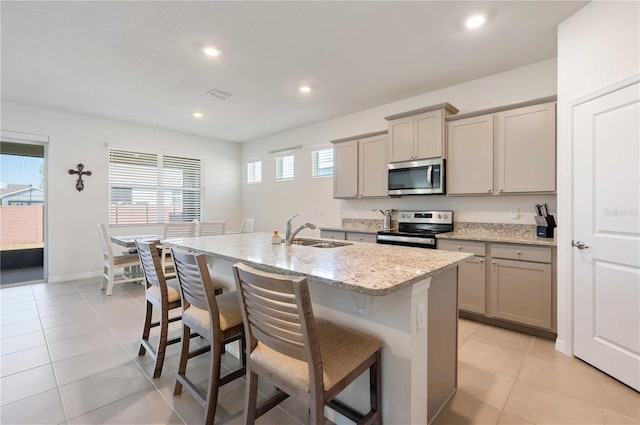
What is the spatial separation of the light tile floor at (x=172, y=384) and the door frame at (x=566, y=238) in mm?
200

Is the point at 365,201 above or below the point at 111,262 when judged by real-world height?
above

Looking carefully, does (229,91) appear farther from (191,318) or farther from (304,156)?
(191,318)

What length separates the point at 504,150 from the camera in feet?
10.1

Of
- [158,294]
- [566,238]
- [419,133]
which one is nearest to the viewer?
[158,294]

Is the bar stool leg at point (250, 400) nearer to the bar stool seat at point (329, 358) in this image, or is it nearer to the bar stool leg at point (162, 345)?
the bar stool seat at point (329, 358)

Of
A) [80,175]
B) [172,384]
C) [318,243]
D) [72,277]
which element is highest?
[80,175]

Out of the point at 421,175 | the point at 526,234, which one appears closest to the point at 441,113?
the point at 421,175

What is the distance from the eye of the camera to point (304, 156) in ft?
→ 18.3

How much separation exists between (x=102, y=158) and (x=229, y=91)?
9.64 ft

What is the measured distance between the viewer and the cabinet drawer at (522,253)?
265 centimetres

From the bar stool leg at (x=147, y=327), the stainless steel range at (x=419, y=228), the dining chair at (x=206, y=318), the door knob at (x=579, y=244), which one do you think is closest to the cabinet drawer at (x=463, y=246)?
the stainless steel range at (x=419, y=228)

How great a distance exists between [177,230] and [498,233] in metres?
4.25

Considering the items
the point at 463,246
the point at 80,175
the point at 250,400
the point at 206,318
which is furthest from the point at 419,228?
the point at 80,175

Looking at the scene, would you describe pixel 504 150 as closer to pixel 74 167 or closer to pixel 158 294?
pixel 158 294
